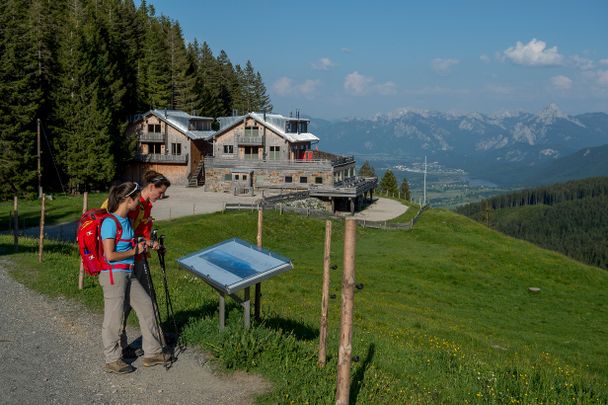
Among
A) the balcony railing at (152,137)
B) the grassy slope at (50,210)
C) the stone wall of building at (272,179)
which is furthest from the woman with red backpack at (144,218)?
the balcony railing at (152,137)

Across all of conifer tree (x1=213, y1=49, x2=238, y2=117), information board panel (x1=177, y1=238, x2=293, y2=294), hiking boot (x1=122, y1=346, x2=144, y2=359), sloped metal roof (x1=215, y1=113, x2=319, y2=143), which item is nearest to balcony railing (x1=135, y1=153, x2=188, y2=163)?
sloped metal roof (x1=215, y1=113, x2=319, y2=143)

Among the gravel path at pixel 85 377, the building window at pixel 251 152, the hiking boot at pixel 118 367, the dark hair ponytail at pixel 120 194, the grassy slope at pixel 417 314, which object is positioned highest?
the building window at pixel 251 152

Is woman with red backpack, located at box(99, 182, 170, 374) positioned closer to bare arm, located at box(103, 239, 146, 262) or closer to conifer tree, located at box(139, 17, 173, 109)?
bare arm, located at box(103, 239, 146, 262)

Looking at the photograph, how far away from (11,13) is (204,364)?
179ft

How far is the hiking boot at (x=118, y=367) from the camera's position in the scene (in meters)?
9.83

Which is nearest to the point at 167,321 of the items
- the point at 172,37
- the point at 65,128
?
the point at 65,128

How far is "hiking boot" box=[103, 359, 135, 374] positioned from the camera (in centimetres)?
983

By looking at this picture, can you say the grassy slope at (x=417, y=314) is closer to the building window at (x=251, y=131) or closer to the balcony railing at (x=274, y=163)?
the balcony railing at (x=274, y=163)

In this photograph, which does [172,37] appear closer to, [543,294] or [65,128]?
[65,128]

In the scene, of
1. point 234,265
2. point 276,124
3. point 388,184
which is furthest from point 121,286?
point 388,184

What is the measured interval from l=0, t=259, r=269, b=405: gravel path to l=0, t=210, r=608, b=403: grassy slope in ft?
1.75

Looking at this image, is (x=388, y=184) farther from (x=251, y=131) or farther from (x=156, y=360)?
(x=156, y=360)

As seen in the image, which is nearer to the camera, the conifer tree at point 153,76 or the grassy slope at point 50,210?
the grassy slope at point 50,210

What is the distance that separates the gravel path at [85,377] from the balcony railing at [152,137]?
57.7 m
